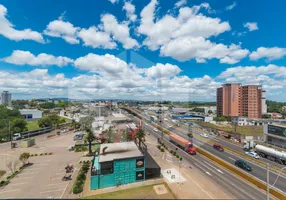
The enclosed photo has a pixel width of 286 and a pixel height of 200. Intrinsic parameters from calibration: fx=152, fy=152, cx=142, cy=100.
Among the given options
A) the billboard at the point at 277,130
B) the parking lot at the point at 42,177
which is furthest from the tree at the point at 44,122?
the billboard at the point at 277,130

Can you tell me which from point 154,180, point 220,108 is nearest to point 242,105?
point 220,108

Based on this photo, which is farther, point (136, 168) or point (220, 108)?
point (220, 108)

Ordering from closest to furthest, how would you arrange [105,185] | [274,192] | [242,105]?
[274,192], [105,185], [242,105]

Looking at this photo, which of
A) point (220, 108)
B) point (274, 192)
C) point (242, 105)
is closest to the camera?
point (274, 192)

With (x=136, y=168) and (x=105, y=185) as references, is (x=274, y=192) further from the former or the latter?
(x=105, y=185)

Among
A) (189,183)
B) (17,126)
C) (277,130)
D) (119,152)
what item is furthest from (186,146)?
(17,126)

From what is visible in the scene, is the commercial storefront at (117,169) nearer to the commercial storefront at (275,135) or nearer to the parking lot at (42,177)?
the parking lot at (42,177)

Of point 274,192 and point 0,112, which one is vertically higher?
point 0,112
